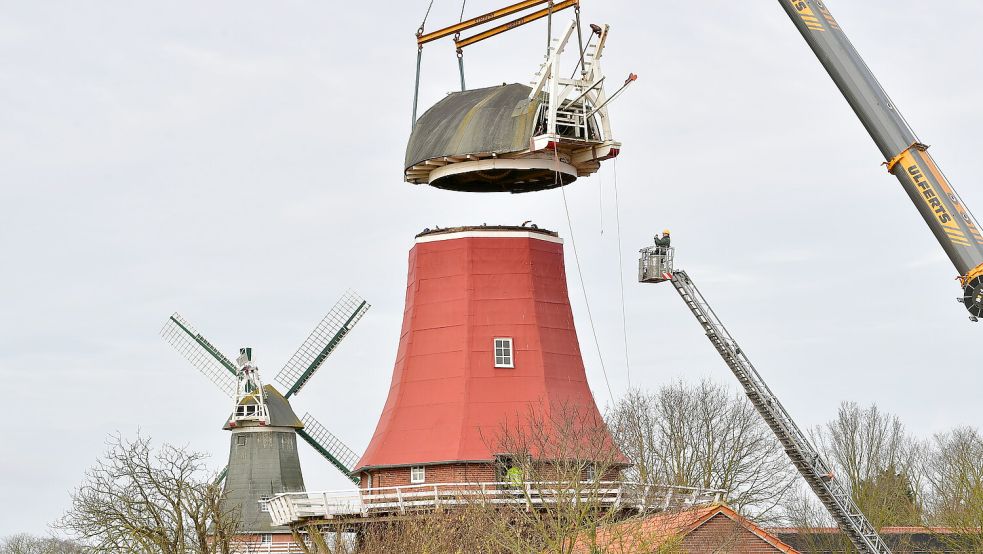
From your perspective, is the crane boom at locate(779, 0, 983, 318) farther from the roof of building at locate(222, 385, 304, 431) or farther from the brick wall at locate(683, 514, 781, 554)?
the roof of building at locate(222, 385, 304, 431)

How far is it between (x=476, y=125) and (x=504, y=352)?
4709mm

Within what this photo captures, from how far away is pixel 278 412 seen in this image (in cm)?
5119

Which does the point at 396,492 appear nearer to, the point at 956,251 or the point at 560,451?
the point at 560,451

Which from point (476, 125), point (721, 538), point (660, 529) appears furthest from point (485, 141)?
point (660, 529)

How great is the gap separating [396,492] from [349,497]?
4.33 feet

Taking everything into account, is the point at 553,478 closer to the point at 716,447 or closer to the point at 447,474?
the point at 447,474

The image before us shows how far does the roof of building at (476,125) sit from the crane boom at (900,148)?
267 inches

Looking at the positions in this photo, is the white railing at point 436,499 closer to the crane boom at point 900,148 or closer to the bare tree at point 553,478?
the bare tree at point 553,478

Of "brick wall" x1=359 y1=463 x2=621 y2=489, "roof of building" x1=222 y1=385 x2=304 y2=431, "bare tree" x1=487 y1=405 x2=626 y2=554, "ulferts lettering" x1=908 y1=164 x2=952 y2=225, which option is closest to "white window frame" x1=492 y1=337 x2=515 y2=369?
"bare tree" x1=487 y1=405 x2=626 y2=554

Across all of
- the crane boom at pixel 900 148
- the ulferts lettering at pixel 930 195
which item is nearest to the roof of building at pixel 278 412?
the crane boom at pixel 900 148

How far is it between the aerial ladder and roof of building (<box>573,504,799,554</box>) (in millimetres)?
2823

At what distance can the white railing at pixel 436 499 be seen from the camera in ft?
101

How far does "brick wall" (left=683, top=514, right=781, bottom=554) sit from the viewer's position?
30.1 meters

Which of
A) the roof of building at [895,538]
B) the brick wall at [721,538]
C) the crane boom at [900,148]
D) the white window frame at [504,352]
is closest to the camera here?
the crane boom at [900,148]
